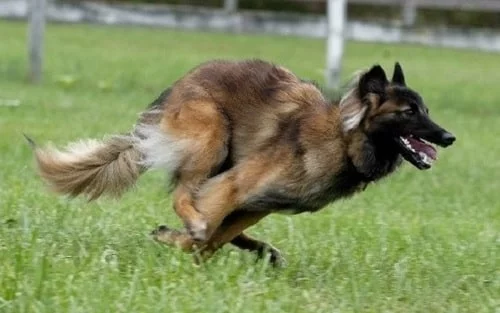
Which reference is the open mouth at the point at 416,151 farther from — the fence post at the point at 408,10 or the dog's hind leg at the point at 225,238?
the fence post at the point at 408,10

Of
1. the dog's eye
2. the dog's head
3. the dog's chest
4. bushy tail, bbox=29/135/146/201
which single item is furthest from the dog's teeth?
bushy tail, bbox=29/135/146/201

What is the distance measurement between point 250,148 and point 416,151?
3.04ft

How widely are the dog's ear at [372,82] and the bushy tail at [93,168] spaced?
1.42 metres

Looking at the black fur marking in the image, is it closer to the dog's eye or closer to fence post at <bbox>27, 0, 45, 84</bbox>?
the dog's eye

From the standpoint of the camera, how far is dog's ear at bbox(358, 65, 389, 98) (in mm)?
6207

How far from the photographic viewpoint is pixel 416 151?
20.3 ft

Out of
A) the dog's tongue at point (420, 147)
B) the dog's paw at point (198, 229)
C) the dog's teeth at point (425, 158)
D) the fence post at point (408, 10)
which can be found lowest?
the fence post at point (408, 10)

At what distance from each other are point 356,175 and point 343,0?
11.5m

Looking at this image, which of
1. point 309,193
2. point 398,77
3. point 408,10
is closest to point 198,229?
point 309,193

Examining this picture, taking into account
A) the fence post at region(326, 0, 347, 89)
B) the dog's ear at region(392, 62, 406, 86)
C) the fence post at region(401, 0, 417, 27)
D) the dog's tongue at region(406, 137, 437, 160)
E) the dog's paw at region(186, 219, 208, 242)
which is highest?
the dog's ear at region(392, 62, 406, 86)

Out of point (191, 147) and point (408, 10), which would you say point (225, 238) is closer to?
point (191, 147)

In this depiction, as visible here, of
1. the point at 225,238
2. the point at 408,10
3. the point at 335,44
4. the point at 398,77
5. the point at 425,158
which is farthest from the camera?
the point at 408,10

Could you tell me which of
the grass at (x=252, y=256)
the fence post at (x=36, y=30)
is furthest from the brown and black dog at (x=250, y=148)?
the fence post at (x=36, y=30)

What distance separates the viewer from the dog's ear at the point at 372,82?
20.4 feet
